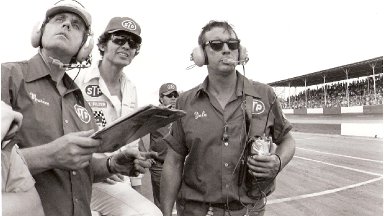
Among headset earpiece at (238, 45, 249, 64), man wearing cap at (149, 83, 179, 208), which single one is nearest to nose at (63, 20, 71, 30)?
headset earpiece at (238, 45, 249, 64)

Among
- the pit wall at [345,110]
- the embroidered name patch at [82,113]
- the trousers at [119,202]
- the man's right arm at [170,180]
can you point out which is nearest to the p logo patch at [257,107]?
the man's right arm at [170,180]

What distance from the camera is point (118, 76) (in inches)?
133

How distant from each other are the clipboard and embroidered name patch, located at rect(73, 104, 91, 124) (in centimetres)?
33

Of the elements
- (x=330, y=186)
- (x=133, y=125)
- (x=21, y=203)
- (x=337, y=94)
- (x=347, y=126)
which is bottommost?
(x=330, y=186)

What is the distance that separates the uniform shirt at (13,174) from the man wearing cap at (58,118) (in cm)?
6

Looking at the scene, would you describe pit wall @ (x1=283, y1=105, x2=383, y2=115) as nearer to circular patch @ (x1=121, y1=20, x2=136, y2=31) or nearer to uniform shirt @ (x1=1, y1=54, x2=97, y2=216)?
circular patch @ (x1=121, y1=20, x2=136, y2=31)

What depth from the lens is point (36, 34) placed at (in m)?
2.20

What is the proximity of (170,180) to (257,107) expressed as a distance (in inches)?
29.9

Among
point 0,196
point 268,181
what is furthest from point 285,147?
point 0,196

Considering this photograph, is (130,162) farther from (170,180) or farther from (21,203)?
(21,203)

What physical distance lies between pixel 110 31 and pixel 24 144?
180 cm

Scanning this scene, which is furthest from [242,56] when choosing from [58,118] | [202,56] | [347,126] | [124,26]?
[347,126]

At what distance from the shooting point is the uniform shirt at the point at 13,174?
51.6 inches

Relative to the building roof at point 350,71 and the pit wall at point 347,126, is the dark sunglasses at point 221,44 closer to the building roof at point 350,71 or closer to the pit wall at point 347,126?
the pit wall at point 347,126
